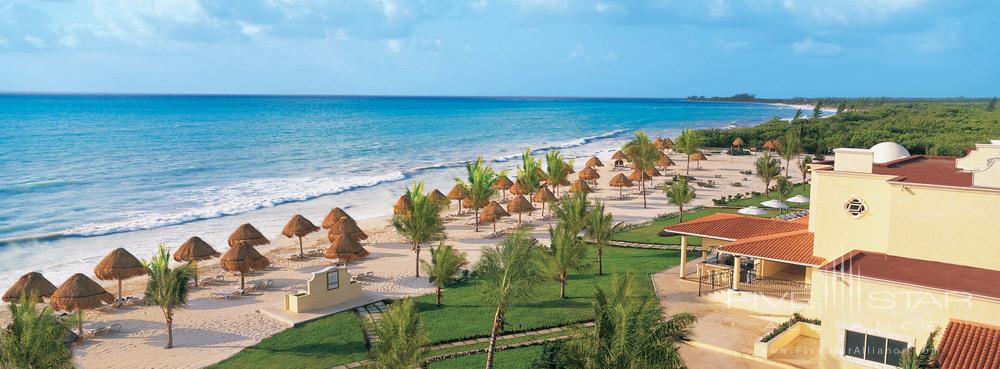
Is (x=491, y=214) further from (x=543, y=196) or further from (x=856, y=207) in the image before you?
(x=856, y=207)

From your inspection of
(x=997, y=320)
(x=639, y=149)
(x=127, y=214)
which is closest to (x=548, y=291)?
(x=997, y=320)

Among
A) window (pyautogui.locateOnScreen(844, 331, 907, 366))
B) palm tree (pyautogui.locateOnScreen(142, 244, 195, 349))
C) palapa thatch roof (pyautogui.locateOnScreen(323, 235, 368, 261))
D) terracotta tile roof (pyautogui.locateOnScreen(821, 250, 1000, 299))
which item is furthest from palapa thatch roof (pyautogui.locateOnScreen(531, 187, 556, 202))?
window (pyautogui.locateOnScreen(844, 331, 907, 366))

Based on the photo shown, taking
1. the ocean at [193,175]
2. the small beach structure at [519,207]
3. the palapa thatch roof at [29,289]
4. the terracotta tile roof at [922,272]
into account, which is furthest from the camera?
the small beach structure at [519,207]

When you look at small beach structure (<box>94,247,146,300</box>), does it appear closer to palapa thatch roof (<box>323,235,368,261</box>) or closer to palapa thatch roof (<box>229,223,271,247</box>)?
palapa thatch roof (<box>229,223,271,247</box>)

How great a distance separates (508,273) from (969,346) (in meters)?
7.86

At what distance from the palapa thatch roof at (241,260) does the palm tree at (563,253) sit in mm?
A: 9312

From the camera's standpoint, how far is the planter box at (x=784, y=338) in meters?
14.0

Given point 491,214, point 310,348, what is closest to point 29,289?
point 310,348

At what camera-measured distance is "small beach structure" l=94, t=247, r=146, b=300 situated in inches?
795

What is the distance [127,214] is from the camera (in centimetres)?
3478

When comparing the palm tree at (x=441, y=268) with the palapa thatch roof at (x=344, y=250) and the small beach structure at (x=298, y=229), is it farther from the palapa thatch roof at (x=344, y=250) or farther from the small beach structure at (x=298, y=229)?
the small beach structure at (x=298, y=229)

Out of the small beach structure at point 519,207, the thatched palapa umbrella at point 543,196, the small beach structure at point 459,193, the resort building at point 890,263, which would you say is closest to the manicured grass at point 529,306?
the resort building at point 890,263

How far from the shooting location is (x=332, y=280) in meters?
19.2

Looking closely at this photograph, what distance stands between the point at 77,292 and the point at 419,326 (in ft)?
36.6
